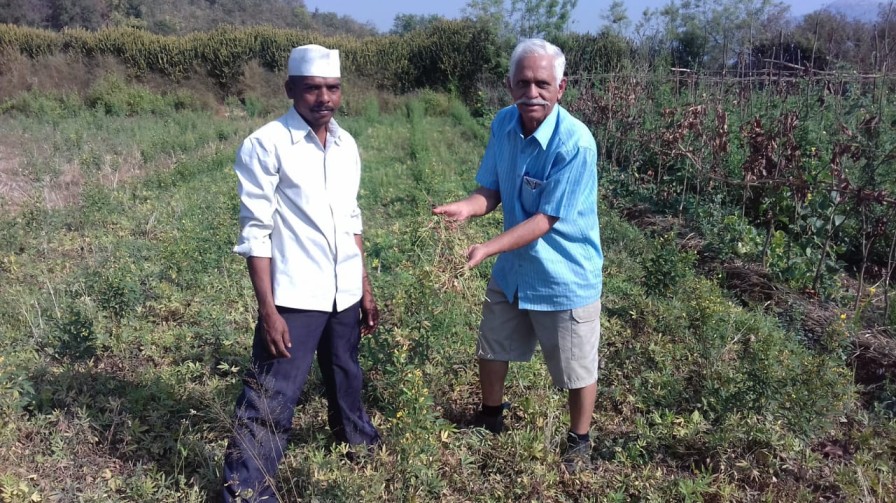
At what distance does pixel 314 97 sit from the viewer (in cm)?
223

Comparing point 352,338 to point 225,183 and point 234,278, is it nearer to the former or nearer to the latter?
point 234,278

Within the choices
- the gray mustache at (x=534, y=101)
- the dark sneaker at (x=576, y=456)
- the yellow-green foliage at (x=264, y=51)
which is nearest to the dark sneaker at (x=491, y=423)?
the dark sneaker at (x=576, y=456)

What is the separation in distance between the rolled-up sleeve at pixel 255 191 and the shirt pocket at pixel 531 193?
37.8 inches

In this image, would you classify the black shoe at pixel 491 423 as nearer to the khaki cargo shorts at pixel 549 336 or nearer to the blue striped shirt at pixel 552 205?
the khaki cargo shorts at pixel 549 336

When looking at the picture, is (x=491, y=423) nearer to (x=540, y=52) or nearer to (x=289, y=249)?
(x=289, y=249)

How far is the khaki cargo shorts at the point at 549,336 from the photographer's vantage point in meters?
2.57

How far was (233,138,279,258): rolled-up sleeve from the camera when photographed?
7.00 ft

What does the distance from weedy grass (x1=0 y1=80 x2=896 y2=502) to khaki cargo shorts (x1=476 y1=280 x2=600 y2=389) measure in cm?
21

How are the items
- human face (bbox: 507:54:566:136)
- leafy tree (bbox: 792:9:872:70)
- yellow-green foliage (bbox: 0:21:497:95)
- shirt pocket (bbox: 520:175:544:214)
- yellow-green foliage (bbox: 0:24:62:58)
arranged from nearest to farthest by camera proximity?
human face (bbox: 507:54:566:136) → shirt pocket (bbox: 520:175:544:214) → leafy tree (bbox: 792:9:872:70) → yellow-green foliage (bbox: 0:21:497:95) → yellow-green foliage (bbox: 0:24:62:58)

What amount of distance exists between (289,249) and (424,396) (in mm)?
743

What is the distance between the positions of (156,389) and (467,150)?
7421mm

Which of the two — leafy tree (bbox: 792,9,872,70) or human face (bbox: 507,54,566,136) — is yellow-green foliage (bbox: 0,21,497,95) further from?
human face (bbox: 507,54,566,136)

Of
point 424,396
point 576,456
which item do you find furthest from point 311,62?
point 576,456

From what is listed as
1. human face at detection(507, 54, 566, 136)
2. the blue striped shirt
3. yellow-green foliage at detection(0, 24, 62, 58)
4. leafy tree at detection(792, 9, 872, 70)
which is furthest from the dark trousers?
yellow-green foliage at detection(0, 24, 62, 58)
